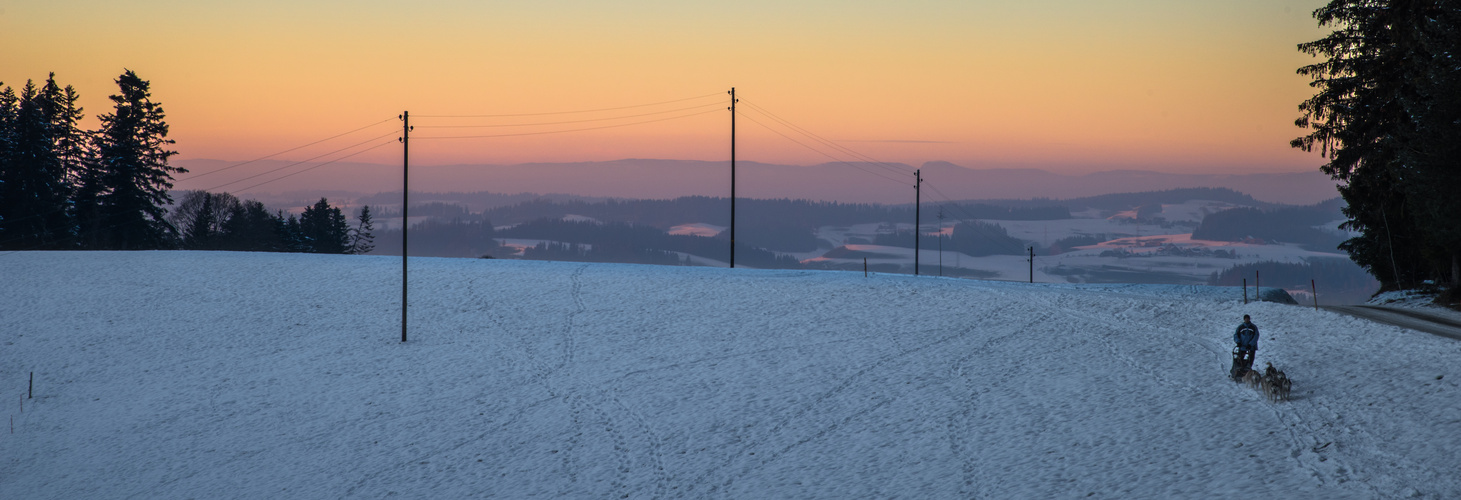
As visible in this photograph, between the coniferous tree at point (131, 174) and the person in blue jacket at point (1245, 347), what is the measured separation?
80438mm

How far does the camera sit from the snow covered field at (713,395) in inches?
763

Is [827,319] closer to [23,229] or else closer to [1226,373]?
[1226,373]

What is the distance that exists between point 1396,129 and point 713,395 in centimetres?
3106

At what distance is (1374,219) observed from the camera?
41875 mm

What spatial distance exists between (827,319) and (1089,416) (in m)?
14.7

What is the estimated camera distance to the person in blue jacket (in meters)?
22.6

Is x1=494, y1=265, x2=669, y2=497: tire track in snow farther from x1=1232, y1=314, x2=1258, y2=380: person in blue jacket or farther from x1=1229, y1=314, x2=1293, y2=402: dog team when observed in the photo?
x1=1232, y1=314, x2=1258, y2=380: person in blue jacket

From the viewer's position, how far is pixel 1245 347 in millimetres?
22797

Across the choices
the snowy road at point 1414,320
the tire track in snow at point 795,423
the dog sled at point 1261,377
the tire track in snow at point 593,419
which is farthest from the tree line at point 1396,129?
the tire track in snow at point 593,419

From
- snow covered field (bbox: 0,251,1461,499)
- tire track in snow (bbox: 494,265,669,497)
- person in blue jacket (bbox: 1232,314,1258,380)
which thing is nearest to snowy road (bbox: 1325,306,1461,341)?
snow covered field (bbox: 0,251,1461,499)

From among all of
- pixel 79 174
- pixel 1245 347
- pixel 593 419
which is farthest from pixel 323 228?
pixel 1245 347

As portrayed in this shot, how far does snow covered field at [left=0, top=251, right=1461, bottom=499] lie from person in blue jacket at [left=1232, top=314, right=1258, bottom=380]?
0.56 metres

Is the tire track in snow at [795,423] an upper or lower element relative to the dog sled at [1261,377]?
lower

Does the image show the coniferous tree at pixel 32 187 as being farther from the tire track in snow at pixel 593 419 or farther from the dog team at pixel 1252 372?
the dog team at pixel 1252 372
